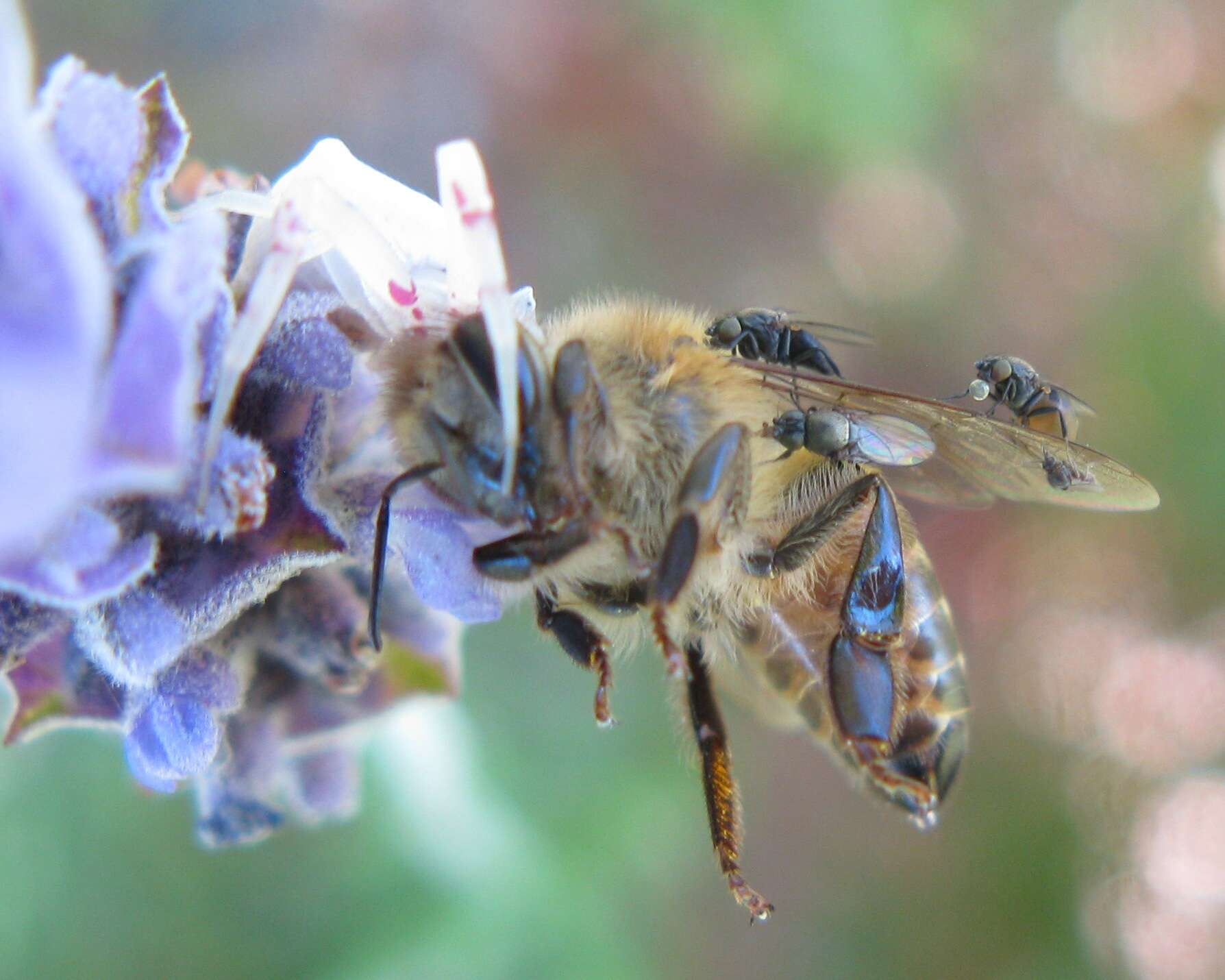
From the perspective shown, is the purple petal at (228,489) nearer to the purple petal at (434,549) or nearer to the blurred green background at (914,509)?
the purple petal at (434,549)

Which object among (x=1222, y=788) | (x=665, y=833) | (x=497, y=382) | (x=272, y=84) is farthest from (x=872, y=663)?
(x=272, y=84)

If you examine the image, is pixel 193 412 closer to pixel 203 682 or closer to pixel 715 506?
pixel 203 682

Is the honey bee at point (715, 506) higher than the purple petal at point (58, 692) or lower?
higher

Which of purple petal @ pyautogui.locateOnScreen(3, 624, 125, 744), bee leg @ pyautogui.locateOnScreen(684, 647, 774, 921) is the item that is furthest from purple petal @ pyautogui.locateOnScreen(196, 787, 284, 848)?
bee leg @ pyautogui.locateOnScreen(684, 647, 774, 921)

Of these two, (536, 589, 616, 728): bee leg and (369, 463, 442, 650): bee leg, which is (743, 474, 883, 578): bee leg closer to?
(536, 589, 616, 728): bee leg

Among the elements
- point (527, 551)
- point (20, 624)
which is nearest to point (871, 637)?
point (527, 551)

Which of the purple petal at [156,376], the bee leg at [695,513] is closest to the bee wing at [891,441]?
the bee leg at [695,513]
